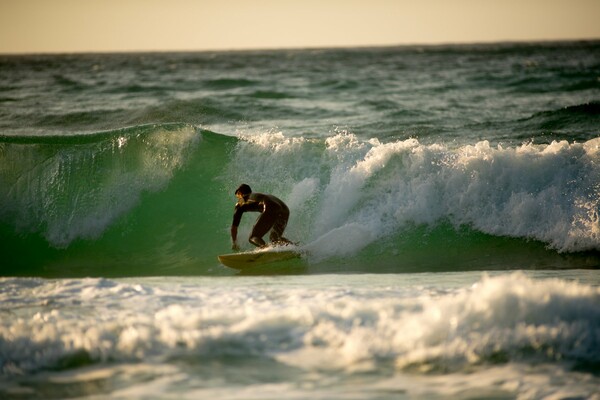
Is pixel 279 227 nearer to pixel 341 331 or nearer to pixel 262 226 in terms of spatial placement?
pixel 262 226

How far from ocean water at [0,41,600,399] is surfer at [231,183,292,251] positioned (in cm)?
49

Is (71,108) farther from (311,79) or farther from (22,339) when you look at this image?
(22,339)

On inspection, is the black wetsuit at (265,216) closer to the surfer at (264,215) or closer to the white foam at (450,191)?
the surfer at (264,215)

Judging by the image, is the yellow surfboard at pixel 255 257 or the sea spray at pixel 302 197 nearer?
the yellow surfboard at pixel 255 257

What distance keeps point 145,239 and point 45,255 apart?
163 cm

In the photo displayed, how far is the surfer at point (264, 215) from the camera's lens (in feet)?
37.6

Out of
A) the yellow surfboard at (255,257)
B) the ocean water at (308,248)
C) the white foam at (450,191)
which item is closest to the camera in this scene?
the ocean water at (308,248)

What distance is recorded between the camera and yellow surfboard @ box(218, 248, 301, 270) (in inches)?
431

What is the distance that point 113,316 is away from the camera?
8008 millimetres

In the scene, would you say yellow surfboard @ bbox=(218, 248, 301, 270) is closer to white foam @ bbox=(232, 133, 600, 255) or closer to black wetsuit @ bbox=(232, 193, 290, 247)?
black wetsuit @ bbox=(232, 193, 290, 247)

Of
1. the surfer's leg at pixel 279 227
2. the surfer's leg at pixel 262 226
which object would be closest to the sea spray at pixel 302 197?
the surfer's leg at pixel 279 227

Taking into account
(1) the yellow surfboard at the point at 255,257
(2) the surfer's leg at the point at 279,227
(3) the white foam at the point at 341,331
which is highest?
(2) the surfer's leg at the point at 279,227

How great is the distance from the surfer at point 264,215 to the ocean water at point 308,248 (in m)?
0.49

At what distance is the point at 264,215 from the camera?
452 inches
